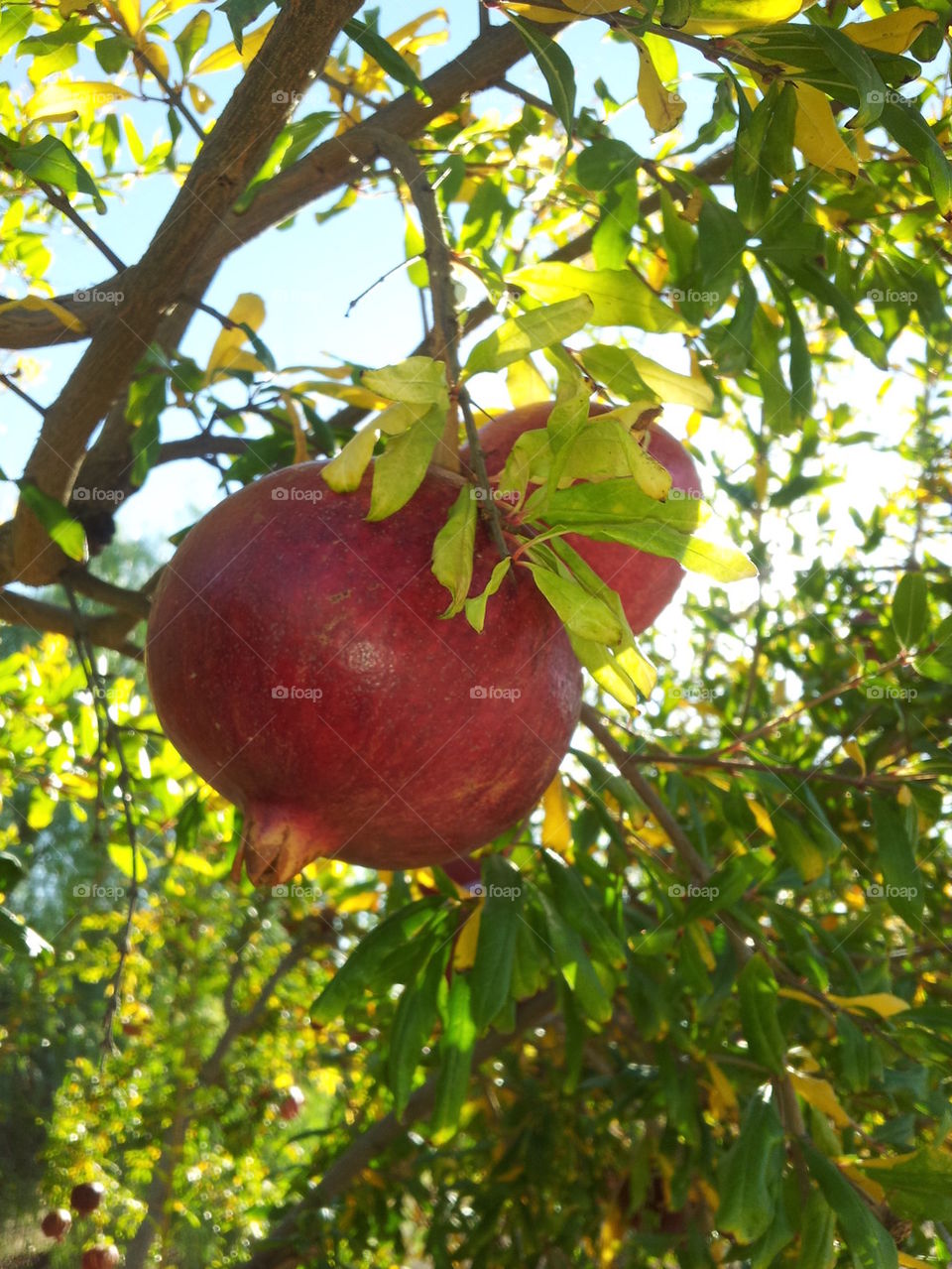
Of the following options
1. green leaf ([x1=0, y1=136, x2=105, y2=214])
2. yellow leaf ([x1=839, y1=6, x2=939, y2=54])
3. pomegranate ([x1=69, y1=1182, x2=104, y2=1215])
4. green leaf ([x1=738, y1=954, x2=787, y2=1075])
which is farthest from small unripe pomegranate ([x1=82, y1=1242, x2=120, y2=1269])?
yellow leaf ([x1=839, y1=6, x2=939, y2=54])

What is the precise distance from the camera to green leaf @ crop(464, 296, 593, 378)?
2.47 ft

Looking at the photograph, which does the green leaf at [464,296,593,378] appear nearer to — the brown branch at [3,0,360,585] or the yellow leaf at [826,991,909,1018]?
the brown branch at [3,0,360,585]

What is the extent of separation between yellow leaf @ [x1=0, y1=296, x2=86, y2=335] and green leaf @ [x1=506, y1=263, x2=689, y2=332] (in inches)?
21.1

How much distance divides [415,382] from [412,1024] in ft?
2.92

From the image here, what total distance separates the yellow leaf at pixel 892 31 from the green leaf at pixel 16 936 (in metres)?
1.22

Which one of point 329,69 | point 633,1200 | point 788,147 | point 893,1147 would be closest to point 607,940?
point 893,1147

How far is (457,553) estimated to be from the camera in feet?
2.33

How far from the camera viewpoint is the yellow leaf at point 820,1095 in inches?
53.5

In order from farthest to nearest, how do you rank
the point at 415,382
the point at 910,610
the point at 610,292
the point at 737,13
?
the point at 910,610 < the point at 610,292 < the point at 737,13 < the point at 415,382

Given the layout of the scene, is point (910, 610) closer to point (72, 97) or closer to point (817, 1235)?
point (817, 1235)

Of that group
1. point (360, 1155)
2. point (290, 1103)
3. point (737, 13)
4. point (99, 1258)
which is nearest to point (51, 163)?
point (737, 13)

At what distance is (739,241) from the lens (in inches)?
45.6

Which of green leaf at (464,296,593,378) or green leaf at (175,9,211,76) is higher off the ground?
green leaf at (175,9,211,76)

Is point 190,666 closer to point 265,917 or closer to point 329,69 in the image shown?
point 329,69
